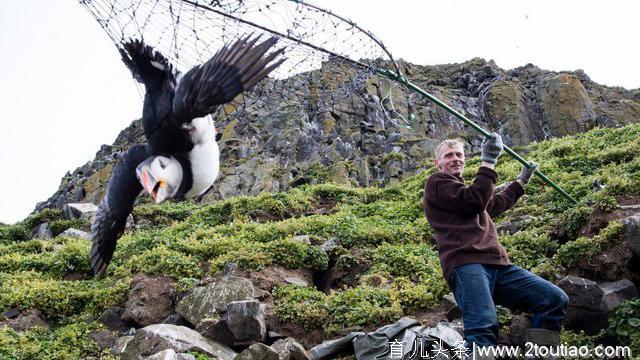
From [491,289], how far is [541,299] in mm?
404

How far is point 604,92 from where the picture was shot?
3381 cm

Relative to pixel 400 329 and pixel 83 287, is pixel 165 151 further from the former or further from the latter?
pixel 83 287

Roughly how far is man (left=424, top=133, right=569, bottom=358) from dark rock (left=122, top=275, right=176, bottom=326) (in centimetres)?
469

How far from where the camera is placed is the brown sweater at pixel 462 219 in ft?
15.6

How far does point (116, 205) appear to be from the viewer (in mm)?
4031

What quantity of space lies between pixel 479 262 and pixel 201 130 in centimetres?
254

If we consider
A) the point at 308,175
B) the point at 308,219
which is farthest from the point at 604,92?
the point at 308,219

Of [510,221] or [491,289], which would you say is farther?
[510,221]

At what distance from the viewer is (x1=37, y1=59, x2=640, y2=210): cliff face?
2234cm

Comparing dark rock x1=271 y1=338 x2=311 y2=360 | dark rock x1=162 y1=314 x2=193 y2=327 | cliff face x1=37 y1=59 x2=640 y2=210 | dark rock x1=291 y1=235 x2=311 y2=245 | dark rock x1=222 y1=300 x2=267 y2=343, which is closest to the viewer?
dark rock x1=271 y1=338 x2=311 y2=360

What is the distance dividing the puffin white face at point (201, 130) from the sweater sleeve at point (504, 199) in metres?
2.86

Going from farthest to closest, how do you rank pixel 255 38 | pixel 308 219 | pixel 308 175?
pixel 308 175 → pixel 308 219 → pixel 255 38

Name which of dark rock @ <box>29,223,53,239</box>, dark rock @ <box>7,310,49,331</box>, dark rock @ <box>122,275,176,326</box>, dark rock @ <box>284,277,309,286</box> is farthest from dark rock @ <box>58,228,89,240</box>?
dark rock @ <box>284,277,309,286</box>

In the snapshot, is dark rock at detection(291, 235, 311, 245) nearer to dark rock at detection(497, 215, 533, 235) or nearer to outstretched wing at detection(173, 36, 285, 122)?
dark rock at detection(497, 215, 533, 235)
